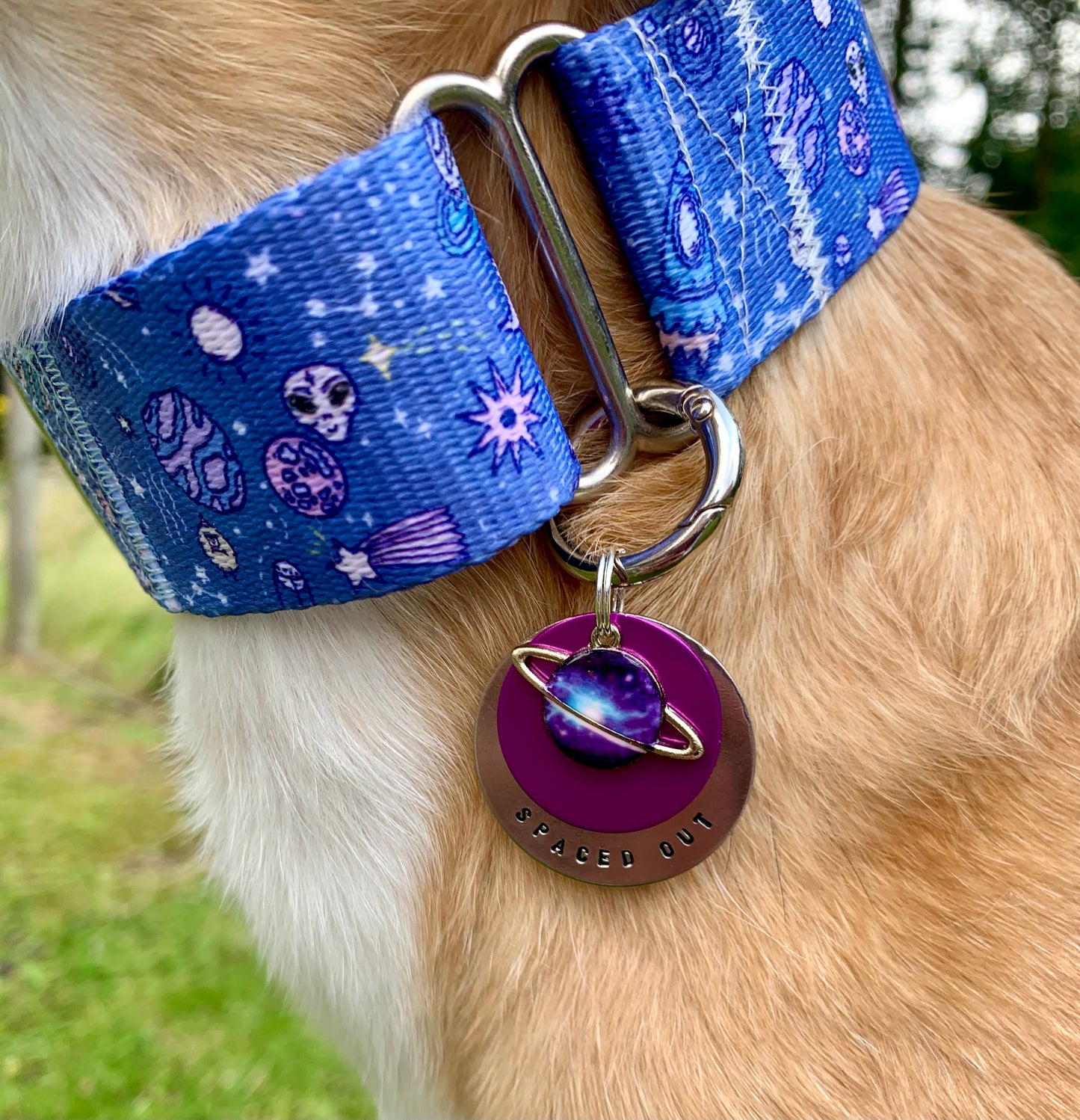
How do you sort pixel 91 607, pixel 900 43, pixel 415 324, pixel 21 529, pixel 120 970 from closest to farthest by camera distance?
1. pixel 415 324
2. pixel 120 970
3. pixel 900 43
4. pixel 21 529
5. pixel 91 607

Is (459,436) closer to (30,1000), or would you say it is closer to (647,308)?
(647,308)

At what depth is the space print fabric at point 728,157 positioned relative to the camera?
1.39 ft

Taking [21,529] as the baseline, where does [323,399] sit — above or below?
above

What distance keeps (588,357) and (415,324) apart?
98mm

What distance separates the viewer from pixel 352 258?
0.39 metres

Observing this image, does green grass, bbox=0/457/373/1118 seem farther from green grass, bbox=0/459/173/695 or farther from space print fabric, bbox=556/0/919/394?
green grass, bbox=0/459/173/695

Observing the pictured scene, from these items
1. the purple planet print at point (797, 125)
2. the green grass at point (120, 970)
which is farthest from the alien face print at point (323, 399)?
the green grass at point (120, 970)

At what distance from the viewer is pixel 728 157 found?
44 cm

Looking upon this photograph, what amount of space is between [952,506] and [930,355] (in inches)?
3.4

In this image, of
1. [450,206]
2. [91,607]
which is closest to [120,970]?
[450,206]

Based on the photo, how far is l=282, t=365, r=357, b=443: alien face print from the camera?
397 millimetres

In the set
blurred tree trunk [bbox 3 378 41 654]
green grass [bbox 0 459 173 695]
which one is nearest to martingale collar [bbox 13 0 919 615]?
green grass [bbox 0 459 173 695]

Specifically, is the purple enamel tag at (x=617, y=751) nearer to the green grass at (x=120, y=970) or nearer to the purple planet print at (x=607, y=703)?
the purple planet print at (x=607, y=703)

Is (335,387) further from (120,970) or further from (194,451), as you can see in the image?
(120,970)
